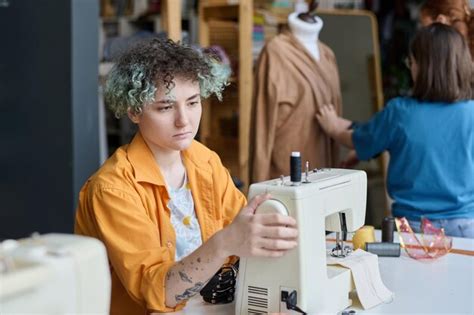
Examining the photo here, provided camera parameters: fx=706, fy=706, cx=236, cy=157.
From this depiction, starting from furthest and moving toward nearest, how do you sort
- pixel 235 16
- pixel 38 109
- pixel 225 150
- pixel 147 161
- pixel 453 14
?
1. pixel 225 150
2. pixel 235 16
3. pixel 38 109
4. pixel 453 14
5. pixel 147 161

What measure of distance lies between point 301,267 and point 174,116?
19.5 inches

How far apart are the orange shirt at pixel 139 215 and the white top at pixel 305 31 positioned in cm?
153

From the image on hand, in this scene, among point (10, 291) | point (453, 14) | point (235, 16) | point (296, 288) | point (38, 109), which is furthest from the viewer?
point (235, 16)

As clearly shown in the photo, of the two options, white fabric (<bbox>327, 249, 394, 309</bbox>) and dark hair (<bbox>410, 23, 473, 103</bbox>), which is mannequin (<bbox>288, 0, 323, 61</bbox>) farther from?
white fabric (<bbox>327, 249, 394, 309</bbox>)

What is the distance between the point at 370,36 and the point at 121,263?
3366 millimetres

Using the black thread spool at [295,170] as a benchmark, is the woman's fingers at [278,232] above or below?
below

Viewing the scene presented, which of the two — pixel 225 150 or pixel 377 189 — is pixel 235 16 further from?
pixel 377 189

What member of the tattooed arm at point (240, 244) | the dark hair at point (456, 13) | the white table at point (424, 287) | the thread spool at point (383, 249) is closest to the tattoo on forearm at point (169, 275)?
the tattooed arm at point (240, 244)

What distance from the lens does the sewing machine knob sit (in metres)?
1.52

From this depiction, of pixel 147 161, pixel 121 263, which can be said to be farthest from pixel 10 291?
pixel 147 161

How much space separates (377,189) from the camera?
4.52 meters

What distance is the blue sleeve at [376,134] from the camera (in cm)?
286

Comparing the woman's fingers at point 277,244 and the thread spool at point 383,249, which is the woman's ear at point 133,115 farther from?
the thread spool at point 383,249

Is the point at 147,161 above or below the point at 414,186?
above
